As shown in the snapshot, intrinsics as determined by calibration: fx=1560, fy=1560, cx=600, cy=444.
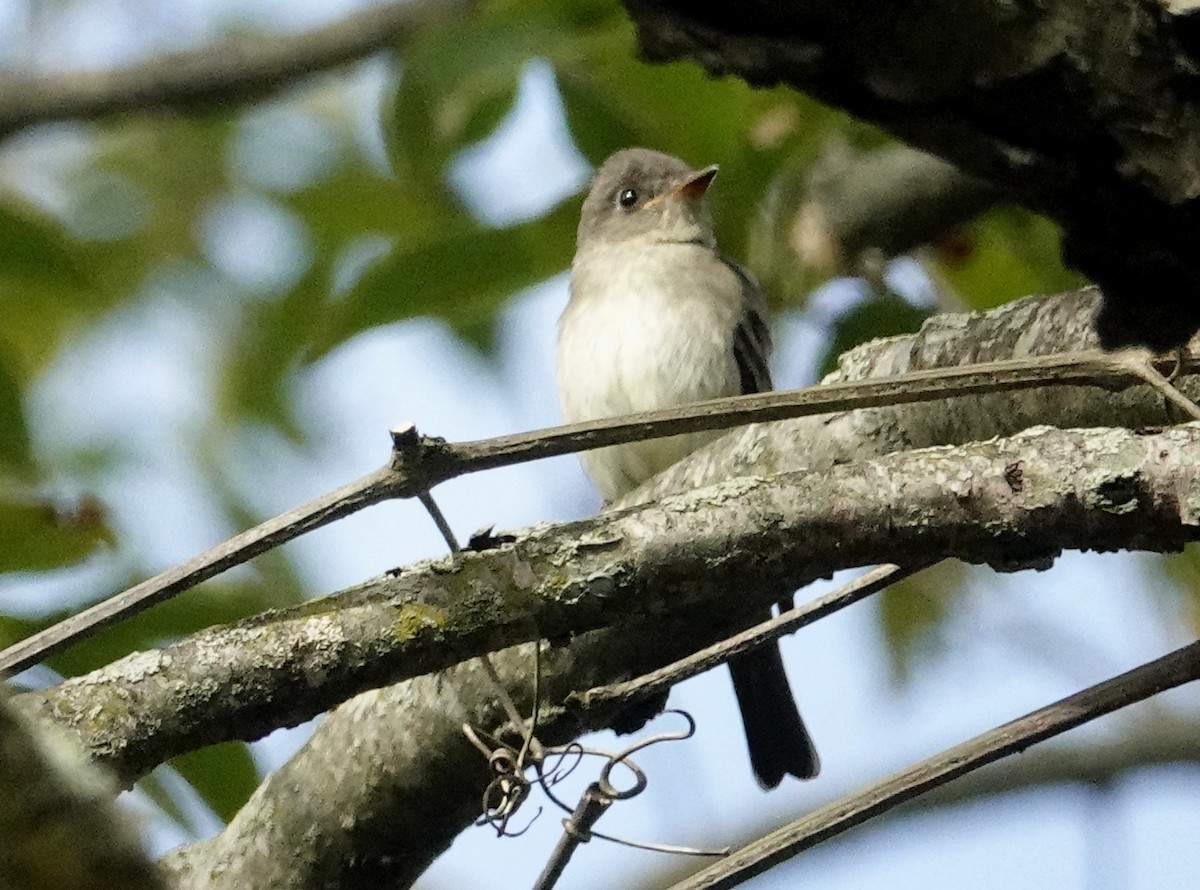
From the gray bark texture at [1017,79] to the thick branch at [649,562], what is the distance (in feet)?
0.95

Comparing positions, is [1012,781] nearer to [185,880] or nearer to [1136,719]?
[1136,719]

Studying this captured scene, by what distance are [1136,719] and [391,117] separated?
8.29ft

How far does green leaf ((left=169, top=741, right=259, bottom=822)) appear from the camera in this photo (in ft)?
6.27

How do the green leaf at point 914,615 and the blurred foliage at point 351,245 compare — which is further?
the green leaf at point 914,615

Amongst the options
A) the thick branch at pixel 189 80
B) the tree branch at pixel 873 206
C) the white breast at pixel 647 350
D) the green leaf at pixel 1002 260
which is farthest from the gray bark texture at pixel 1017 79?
the white breast at pixel 647 350

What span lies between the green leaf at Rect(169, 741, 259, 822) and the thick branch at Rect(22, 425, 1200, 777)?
0.55 metres

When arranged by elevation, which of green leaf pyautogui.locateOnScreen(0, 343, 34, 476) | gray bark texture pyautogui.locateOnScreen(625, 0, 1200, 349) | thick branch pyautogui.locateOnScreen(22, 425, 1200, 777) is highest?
green leaf pyautogui.locateOnScreen(0, 343, 34, 476)

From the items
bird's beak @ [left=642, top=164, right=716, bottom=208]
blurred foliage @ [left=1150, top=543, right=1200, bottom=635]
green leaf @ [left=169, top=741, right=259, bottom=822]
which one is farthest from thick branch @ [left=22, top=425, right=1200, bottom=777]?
bird's beak @ [left=642, top=164, right=716, bottom=208]

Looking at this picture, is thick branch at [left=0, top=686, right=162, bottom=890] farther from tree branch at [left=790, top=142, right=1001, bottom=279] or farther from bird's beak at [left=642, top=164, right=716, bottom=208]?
bird's beak at [left=642, top=164, right=716, bottom=208]

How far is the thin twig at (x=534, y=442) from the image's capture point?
1.32m

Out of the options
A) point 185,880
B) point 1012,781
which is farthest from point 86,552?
point 1012,781

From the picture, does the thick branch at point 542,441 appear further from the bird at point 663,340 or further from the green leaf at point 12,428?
the bird at point 663,340

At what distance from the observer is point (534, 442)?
1.36 m

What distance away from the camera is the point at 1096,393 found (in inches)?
65.8
